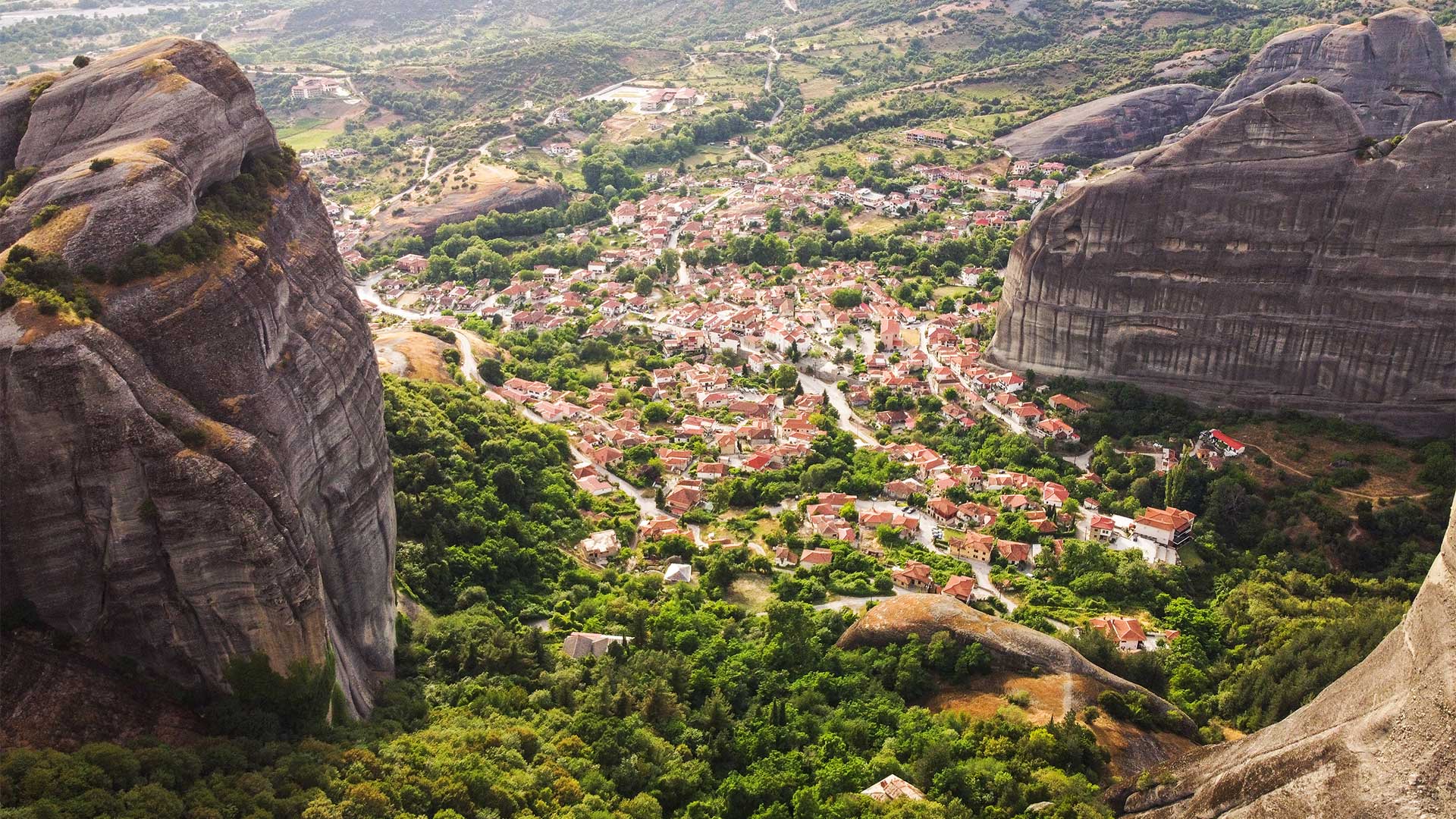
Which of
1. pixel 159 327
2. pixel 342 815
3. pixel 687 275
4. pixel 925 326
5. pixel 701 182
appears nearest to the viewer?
pixel 342 815

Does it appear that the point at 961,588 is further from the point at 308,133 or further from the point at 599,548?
the point at 308,133

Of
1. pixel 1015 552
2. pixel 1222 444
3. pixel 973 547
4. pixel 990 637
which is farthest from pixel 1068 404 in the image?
pixel 990 637

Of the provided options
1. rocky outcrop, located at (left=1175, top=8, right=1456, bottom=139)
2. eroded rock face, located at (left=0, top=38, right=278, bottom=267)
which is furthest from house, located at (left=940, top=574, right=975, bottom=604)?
rocky outcrop, located at (left=1175, top=8, right=1456, bottom=139)

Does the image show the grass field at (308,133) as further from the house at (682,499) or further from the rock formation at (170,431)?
the rock formation at (170,431)

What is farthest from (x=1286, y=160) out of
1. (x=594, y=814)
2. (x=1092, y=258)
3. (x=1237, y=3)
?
(x=1237, y=3)

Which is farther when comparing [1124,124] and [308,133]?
[308,133]

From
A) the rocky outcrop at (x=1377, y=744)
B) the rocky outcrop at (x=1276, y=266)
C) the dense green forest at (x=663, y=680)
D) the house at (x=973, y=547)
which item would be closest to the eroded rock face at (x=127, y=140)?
the dense green forest at (x=663, y=680)

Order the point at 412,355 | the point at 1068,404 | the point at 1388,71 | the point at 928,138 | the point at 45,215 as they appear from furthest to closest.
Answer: the point at 928,138 < the point at 1388,71 < the point at 412,355 < the point at 1068,404 < the point at 45,215

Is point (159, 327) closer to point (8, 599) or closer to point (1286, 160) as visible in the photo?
point (8, 599)
